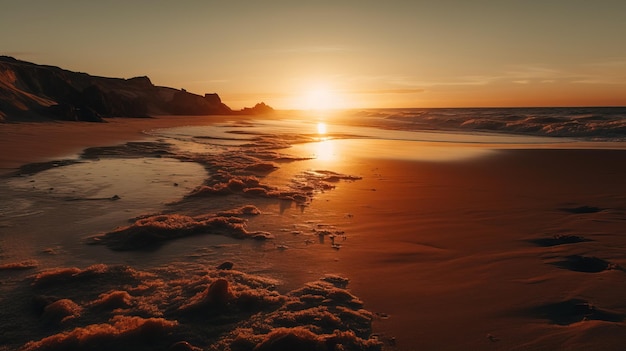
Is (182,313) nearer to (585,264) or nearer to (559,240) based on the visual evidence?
(585,264)

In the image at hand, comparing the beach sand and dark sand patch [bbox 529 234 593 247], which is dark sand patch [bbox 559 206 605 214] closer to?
the beach sand

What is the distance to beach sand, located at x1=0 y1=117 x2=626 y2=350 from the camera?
337 centimetres

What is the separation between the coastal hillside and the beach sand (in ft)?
79.9

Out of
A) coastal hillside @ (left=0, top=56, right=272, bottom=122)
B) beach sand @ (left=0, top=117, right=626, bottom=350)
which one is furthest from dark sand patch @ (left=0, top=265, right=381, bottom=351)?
coastal hillside @ (left=0, top=56, right=272, bottom=122)

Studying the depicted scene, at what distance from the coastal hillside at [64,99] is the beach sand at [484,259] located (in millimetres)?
24343

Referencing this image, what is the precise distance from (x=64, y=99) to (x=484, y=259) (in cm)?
4894

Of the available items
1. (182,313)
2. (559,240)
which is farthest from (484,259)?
(182,313)

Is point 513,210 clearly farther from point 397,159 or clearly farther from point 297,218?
point 397,159

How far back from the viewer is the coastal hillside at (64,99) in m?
30.8

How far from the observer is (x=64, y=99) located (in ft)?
139

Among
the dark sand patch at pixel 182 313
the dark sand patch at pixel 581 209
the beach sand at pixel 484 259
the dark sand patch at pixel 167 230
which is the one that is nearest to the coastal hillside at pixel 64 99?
the beach sand at pixel 484 259

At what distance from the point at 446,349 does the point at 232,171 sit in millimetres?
9506

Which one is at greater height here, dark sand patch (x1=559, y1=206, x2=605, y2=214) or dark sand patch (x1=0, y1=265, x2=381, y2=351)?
dark sand patch (x1=559, y1=206, x2=605, y2=214)

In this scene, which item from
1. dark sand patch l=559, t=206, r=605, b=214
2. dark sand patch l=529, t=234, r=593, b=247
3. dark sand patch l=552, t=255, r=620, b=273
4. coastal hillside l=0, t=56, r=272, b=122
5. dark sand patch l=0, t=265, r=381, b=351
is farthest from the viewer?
coastal hillside l=0, t=56, r=272, b=122
